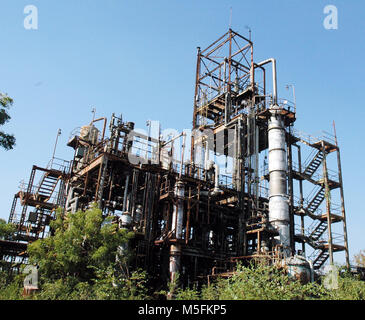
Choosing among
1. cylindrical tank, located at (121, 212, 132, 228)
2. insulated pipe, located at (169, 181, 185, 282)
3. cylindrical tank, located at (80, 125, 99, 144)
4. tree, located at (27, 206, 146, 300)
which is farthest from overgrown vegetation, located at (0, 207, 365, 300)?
cylindrical tank, located at (80, 125, 99, 144)

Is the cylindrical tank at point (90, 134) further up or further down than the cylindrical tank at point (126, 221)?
further up

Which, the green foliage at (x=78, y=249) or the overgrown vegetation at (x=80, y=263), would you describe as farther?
the green foliage at (x=78, y=249)

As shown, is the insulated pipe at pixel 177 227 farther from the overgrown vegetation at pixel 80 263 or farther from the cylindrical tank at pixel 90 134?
the cylindrical tank at pixel 90 134

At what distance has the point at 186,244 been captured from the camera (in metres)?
23.9

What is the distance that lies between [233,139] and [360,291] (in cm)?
1766

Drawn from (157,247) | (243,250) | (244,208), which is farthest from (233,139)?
(157,247)

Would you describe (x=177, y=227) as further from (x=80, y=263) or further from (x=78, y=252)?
(x=78, y=252)

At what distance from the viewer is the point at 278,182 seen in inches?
1094

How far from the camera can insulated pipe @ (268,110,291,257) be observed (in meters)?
26.2

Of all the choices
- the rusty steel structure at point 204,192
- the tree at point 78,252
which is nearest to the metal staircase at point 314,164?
the rusty steel structure at point 204,192

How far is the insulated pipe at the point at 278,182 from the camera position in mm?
26239

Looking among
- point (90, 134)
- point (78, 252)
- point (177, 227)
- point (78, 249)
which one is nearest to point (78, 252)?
point (78, 252)

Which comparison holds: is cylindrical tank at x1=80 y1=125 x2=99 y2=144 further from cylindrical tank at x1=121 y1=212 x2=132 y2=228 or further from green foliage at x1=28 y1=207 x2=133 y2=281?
green foliage at x1=28 y1=207 x2=133 y2=281
